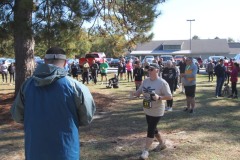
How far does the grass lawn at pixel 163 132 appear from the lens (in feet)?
21.1

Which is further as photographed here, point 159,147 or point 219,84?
point 219,84

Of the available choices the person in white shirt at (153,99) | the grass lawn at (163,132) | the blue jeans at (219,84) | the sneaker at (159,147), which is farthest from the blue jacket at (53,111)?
the blue jeans at (219,84)

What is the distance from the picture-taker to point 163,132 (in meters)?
8.26

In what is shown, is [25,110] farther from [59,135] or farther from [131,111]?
[131,111]

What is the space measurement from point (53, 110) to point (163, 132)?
5.57 m

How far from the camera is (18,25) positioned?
967 centimetres

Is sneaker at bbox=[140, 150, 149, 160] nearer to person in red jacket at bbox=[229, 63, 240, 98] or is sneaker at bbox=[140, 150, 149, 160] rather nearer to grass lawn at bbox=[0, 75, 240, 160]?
grass lawn at bbox=[0, 75, 240, 160]

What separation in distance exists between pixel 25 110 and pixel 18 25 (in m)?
7.03

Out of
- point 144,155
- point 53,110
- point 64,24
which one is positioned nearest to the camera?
point 53,110

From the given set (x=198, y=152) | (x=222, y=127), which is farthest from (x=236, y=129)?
(x=198, y=152)

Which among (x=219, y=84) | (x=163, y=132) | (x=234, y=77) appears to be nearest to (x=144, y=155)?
(x=163, y=132)

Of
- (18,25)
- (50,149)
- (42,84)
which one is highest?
(18,25)

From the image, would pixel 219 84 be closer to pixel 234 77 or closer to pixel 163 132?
pixel 234 77

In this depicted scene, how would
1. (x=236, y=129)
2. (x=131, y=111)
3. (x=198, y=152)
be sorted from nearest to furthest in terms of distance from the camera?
(x=198, y=152), (x=236, y=129), (x=131, y=111)
